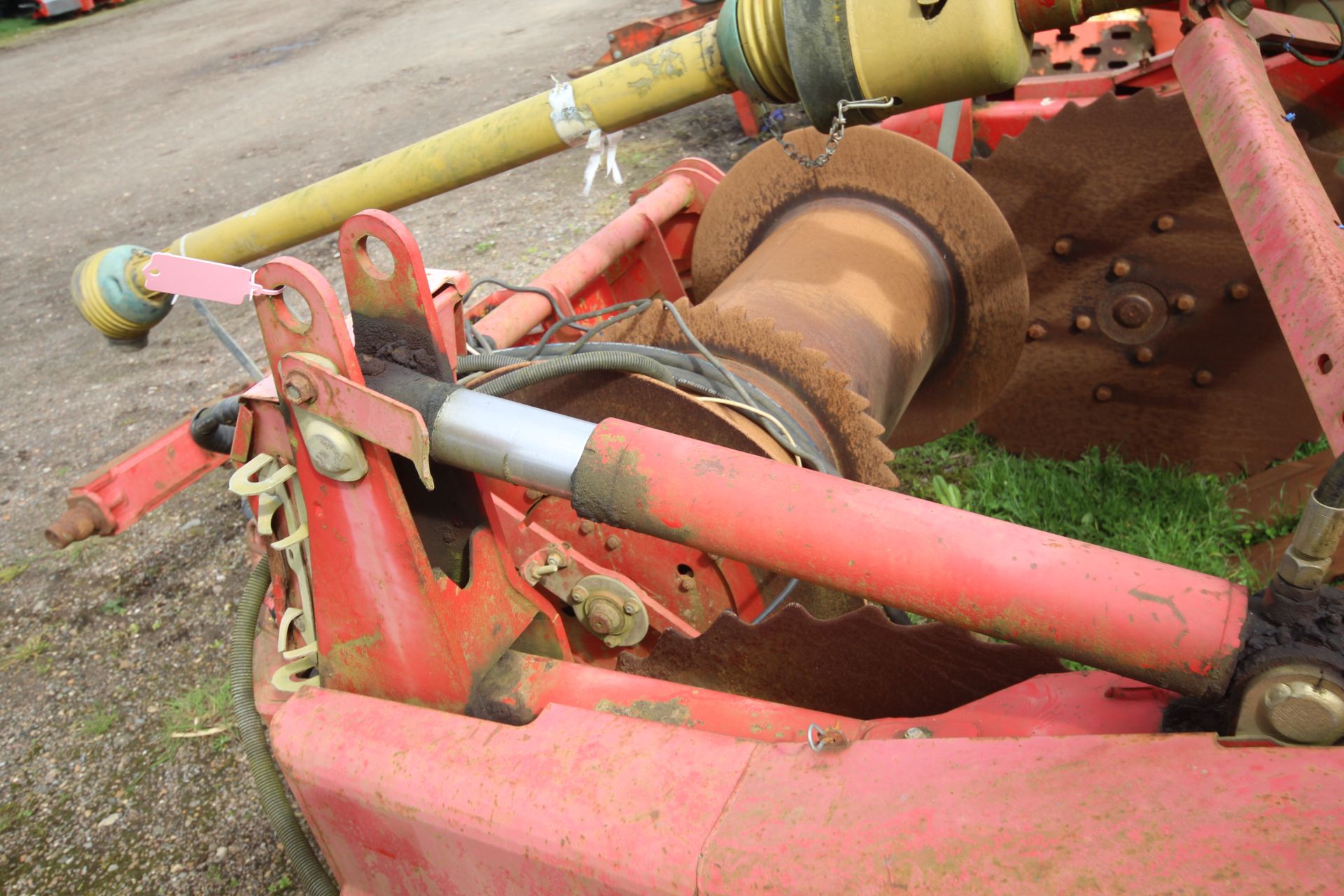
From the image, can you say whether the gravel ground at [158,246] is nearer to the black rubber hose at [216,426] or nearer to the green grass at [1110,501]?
the black rubber hose at [216,426]

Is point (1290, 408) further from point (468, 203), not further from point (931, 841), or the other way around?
point (468, 203)

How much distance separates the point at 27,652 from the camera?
120 inches

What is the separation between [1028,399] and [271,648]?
2.32 m

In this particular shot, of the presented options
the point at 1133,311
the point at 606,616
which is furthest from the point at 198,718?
the point at 1133,311

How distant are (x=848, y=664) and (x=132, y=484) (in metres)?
1.60

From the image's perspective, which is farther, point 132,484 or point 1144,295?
point 1144,295

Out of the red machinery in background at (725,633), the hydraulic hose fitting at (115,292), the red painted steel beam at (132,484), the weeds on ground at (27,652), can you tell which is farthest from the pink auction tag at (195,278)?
the weeds on ground at (27,652)

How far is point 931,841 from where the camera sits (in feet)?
3.33

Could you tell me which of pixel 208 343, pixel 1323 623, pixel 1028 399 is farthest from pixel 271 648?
pixel 208 343

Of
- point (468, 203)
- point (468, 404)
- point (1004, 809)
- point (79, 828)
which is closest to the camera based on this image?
point (1004, 809)

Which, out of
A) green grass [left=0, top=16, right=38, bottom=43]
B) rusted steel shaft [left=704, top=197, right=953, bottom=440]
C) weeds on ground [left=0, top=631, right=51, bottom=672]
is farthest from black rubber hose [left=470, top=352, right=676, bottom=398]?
green grass [left=0, top=16, right=38, bottom=43]

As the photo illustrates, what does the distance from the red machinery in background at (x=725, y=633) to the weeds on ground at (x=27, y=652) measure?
6.23 feet

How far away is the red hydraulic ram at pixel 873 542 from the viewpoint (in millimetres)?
1059

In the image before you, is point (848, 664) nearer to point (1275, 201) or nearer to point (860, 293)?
point (1275, 201)
